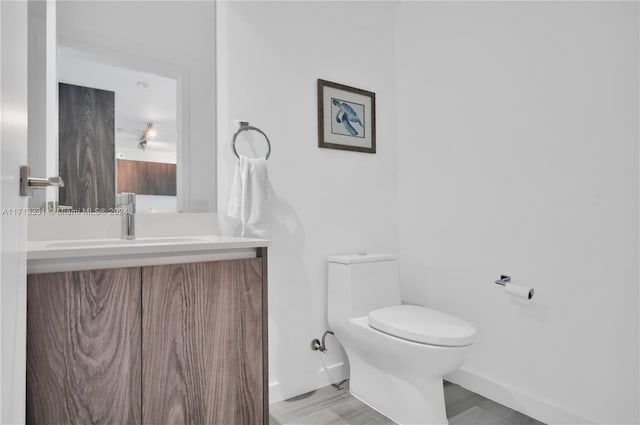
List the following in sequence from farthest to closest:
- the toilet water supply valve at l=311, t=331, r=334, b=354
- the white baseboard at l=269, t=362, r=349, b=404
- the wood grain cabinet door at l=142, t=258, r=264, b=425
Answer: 1. the toilet water supply valve at l=311, t=331, r=334, b=354
2. the white baseboard at l=269, t=362, r=349, b=404
3. the wood grain cabinet door at l=142, t=258, r=264, b=425

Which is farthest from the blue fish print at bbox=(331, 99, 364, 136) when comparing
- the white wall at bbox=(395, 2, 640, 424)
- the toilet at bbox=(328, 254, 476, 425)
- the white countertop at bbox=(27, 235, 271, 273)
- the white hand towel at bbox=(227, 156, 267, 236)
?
the white countertop at bbox=(27, 235, 271, 273)

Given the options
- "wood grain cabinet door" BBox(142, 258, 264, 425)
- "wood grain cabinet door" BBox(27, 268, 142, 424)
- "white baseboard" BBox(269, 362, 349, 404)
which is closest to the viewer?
"wood grain cabinet door" BBox(27, 268, 142, 424)

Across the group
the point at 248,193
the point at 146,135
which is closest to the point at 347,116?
the point at 248,193

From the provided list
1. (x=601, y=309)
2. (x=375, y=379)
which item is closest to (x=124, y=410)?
(x=375, y=379)

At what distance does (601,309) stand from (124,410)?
5.73ft

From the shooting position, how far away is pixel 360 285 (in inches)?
70.6

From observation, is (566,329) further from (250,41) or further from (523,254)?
(250,41)

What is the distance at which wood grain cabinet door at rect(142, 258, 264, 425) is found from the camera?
107 cm

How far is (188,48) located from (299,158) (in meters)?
0.74

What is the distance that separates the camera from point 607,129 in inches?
55.5

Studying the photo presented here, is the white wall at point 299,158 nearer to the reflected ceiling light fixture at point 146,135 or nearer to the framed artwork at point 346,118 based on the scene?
the framed artwork at point 346,118

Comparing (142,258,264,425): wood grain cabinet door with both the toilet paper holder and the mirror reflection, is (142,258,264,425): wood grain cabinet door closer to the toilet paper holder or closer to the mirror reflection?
the mirror reflection

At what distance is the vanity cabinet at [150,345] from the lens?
926 millimetres

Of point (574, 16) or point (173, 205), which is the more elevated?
point (574, 16)
